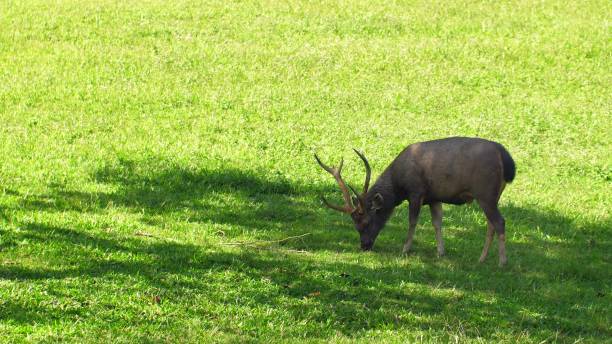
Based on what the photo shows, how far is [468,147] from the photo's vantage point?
1296cm

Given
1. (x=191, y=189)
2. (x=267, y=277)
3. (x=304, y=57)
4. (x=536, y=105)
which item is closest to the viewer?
(x=267, y=277)

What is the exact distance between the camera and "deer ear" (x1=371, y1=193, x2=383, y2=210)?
1348 centimetres

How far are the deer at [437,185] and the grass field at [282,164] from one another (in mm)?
413

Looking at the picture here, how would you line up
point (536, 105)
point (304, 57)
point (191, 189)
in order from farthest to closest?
point (304, 57) → point (536, 105) → point (191, 189)

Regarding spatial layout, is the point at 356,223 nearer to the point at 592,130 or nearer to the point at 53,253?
the point at 53,253

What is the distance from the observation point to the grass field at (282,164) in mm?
10758

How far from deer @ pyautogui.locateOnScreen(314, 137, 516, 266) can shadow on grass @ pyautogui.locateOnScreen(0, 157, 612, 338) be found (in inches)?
15.8

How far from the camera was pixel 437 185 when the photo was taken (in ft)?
43.4

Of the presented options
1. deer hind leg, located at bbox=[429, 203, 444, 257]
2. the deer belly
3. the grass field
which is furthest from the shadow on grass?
the deer belly

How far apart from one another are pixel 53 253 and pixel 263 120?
8197mm

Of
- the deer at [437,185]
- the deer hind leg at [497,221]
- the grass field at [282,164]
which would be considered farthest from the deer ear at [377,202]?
the deer hind leg at [497,221]

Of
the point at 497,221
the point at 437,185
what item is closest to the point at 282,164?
the point at 437,185

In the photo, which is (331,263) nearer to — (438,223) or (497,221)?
(438,223)

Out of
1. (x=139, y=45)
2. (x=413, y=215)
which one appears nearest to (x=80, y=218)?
(x=413, y=215)
